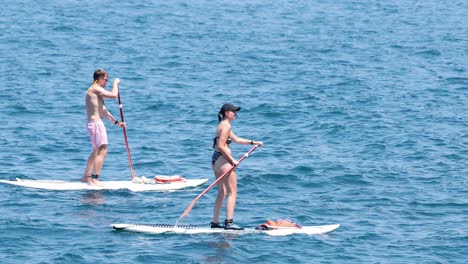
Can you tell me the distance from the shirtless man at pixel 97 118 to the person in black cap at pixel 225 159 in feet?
11.5

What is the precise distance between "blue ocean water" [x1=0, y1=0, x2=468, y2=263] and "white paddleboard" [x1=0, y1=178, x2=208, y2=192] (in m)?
0.20

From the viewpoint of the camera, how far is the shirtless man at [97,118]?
21.8 metres

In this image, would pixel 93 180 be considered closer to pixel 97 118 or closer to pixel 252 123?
pixel 97 118

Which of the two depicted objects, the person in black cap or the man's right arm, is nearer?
the person in black cap

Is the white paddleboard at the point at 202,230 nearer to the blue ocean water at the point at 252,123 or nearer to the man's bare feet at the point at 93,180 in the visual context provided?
the blue ocean water at the point at 252,123

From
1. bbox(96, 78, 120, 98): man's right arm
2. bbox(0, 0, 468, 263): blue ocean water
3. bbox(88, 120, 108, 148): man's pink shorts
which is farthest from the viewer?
bbox(88, 120, 108, 148): man's pink shorts

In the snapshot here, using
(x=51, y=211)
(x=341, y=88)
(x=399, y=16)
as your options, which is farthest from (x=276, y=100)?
(x=399, y=16)

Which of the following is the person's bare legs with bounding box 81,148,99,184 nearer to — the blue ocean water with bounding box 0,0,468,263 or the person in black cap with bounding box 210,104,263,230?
the blue ocean water with bounding box 0,0,468,263

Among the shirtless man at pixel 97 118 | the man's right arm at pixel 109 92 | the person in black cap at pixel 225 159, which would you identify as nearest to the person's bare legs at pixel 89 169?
the shirtless man at pixel 97 118

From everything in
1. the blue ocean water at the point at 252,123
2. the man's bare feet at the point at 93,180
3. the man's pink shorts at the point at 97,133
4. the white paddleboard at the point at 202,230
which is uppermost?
the man's pink shorts at the point at 97,133

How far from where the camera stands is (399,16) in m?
51.0

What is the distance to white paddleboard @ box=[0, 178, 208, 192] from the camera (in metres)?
22.1

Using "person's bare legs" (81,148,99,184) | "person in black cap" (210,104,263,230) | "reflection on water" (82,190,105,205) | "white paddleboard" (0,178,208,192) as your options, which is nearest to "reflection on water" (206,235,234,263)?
"person in black cap" (210,104,263,230)

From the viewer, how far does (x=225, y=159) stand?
19.0 meters
